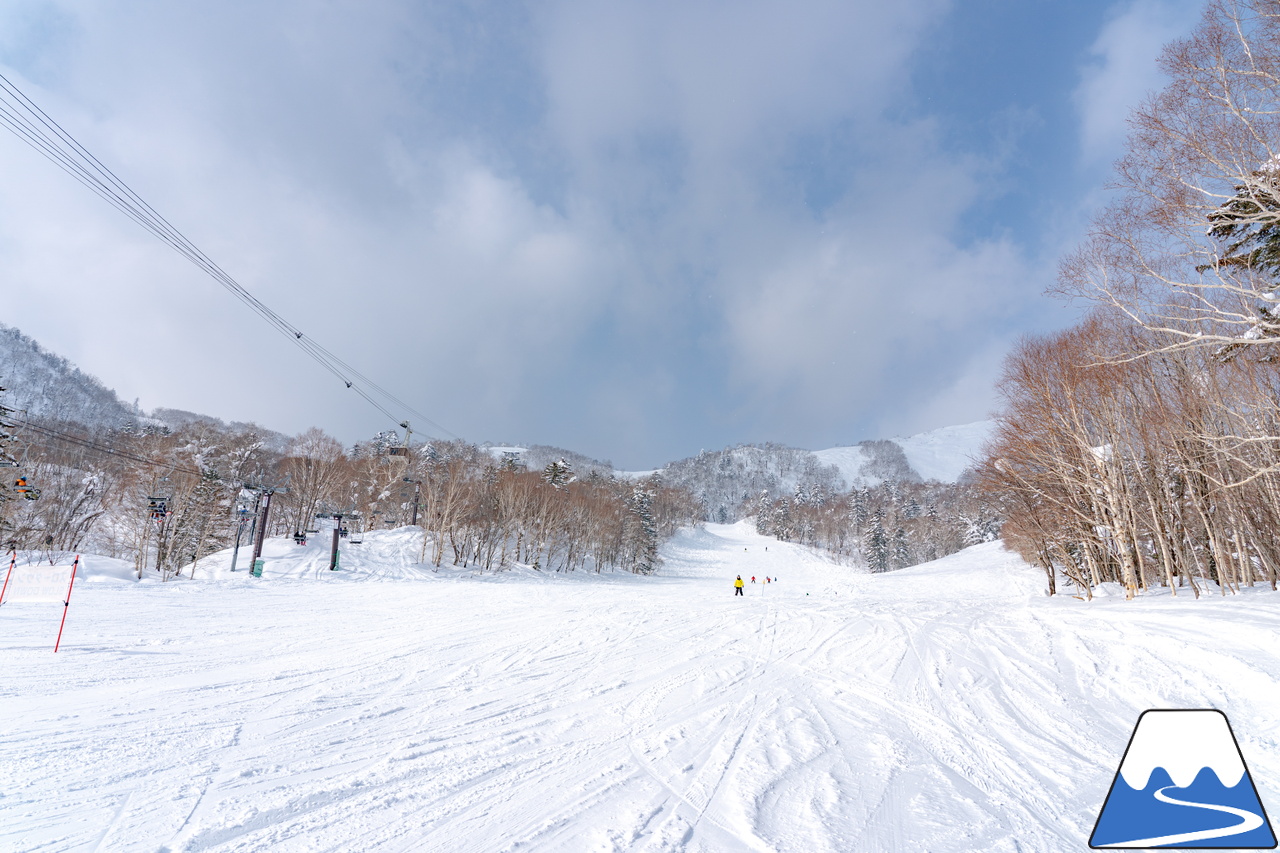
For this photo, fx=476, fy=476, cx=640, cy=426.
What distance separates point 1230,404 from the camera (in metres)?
12.6

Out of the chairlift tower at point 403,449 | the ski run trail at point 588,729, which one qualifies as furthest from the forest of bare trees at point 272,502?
the ski run trail at point 588,729

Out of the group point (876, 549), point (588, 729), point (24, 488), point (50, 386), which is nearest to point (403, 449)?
point (24, 488)

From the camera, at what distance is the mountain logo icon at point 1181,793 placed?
2162mm

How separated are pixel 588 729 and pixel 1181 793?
4.19m

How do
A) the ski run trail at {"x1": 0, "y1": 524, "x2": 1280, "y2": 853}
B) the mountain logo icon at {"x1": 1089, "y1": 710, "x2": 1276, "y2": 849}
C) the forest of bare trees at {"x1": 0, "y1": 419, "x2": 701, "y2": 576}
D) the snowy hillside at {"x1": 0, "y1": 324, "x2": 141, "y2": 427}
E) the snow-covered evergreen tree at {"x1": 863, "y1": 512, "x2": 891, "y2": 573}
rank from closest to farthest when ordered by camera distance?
1. the mountain logo icon at {"x1": 1089, "y1": 710, "x2": 1276, "y2": 849}
2. the ski run trail at {"x1": 0, "y1": 524, "x2": 1280, "y2": 853}
3. the forest of bare trees at {"x1": 0, "y1": 419, "x2": 701, "y2": 576}
4. the snow-covered evergreen tree at {"x1": 863, "y1": 512, "x2": 891, "y2": 573}
5. the snowy hillside at {"x1": 0, "y1": 324, "x2": 141, "y2": 427}

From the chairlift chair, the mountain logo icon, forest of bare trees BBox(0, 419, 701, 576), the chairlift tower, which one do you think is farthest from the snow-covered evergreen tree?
the chairlift chair

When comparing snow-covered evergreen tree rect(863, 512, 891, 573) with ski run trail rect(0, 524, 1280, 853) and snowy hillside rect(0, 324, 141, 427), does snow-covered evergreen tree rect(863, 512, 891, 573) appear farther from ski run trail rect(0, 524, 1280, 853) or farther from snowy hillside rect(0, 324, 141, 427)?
snowy hillside rect(0, 324, 141, 427)

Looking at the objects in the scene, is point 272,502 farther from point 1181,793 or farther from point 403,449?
point 1181,793

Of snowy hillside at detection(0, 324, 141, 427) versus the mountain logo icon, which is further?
snowy hillside at detection(0, 324, 141, 427)

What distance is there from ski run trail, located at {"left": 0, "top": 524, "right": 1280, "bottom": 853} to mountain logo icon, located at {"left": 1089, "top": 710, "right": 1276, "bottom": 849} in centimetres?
104

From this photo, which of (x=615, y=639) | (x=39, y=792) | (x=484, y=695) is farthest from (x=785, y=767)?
(x=615, y=639)

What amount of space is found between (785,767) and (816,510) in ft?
354

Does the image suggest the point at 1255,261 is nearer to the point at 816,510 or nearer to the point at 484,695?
the point at 484,695

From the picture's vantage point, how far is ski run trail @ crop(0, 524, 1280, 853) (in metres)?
3.04
